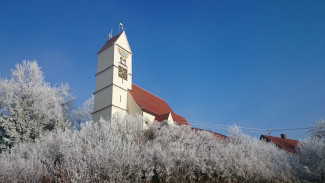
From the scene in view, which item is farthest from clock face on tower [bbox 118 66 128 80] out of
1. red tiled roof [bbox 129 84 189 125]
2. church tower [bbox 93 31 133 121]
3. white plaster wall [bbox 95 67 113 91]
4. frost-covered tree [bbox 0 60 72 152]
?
frost-covered tree [bbox 0 60 72 152]

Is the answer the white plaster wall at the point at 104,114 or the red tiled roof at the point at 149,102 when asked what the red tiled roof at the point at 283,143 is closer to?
the red tiled roof at the point at 149,102

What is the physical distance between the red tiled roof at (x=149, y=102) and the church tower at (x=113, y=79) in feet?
4.18

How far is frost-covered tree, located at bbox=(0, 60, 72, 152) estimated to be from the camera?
1007 inches

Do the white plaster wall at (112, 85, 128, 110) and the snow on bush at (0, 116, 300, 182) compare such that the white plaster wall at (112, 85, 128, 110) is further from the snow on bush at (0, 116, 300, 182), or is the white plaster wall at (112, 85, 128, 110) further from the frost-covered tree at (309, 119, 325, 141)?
the frost-covered tree at (309, 119, 325, 141)

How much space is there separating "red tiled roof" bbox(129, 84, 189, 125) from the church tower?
128 centimetres

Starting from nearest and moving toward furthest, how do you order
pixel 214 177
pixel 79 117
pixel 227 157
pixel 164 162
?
1. pixel 164 162
2. pixel 214 177
3. pixel 227 157
4. pixel 79 117

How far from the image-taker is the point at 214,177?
1586cm

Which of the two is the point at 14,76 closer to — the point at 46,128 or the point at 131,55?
the point at 46,128

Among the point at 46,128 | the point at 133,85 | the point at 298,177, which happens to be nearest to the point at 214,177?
the point at 298,177

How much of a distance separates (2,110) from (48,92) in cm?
500

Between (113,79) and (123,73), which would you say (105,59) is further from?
(113,79)

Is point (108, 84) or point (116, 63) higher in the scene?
point (116, 63)

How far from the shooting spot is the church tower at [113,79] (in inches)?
1077

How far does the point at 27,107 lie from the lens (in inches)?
1101
